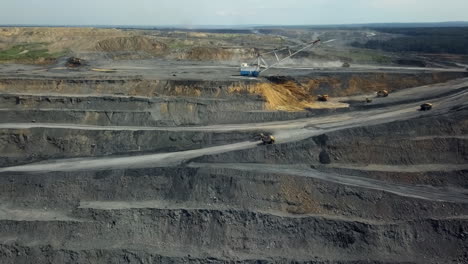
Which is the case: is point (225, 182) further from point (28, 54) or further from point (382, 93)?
point (28, 54)

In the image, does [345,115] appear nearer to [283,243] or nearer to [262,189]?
[262,189]

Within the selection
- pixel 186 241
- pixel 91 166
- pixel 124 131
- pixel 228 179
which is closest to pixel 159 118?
pixel 124 131

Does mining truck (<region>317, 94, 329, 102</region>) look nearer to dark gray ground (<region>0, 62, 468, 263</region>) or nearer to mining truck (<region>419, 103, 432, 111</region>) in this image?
dark gray ground (<region>0, 62, 468, 263</region>)

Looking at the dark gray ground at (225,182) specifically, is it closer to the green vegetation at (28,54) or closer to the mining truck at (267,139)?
the mining truck at (267,139)

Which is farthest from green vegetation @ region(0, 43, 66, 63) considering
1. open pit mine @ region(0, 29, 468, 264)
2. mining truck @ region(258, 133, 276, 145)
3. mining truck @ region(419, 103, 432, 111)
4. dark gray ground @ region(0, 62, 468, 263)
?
mining truck @ region(419, 103, 432, 111)

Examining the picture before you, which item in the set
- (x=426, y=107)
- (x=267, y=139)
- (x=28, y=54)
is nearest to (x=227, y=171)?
(x=267, y=139)

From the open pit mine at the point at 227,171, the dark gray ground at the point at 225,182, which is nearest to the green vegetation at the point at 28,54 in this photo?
the open pit mine at the point at 227,171
